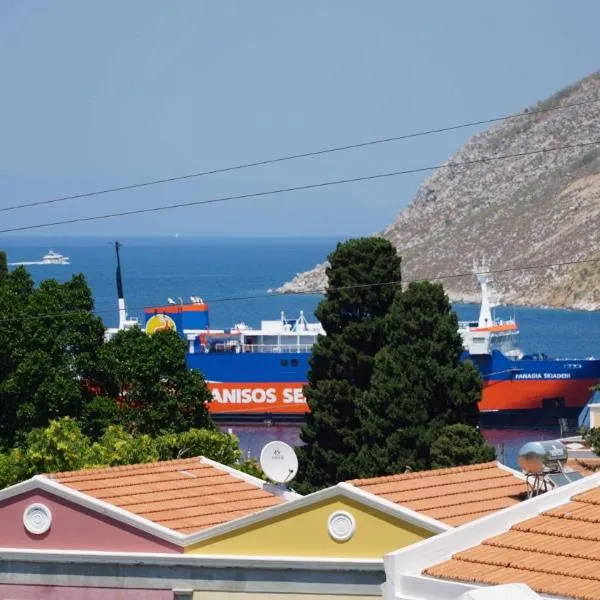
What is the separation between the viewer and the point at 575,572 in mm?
11188

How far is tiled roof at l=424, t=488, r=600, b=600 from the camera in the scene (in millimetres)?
11055

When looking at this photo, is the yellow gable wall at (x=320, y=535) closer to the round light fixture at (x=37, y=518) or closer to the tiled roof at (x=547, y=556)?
the round light fixture at (x=37, y=518)

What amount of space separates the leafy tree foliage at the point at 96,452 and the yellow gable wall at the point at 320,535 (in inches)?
332

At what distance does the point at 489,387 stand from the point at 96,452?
168 feet

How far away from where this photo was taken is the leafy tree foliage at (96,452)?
934 inches

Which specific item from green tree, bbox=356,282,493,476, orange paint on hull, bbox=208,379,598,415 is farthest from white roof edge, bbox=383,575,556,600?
orange paint on hull, bbox=208,379,598,415

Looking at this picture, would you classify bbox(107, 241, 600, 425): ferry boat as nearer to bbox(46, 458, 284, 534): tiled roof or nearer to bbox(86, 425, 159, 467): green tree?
bbox(86, 425, 159, 467): green tree

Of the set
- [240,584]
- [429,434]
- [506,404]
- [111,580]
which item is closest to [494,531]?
[240,584]

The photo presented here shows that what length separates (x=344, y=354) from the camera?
1417 inches

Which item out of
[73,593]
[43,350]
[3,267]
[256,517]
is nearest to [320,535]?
[256,517]

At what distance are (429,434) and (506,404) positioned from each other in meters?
44.8

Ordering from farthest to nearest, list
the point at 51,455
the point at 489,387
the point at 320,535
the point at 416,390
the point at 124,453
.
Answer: the point at 489,387, the point at 416,390, the point at 124,453, the point at 51,455, the point at 320,535

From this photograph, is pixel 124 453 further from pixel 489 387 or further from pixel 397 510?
pixel 489 387

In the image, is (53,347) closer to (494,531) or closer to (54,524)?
(54,524)
